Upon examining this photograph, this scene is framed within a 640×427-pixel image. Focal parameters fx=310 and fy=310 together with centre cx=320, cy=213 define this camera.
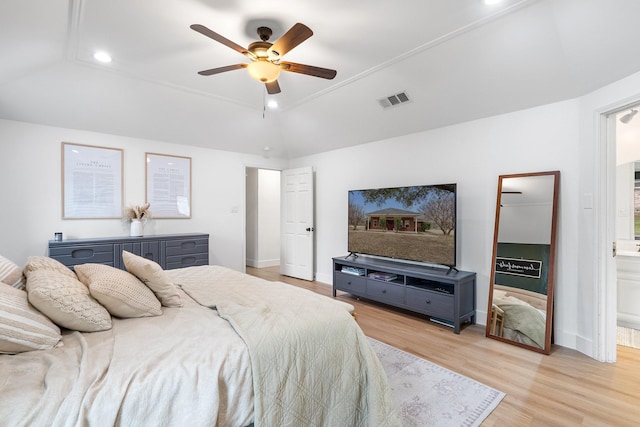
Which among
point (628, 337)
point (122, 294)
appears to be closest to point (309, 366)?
point (122, 294)

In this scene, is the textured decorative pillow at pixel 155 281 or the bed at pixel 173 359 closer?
the bed at pixel 173 359

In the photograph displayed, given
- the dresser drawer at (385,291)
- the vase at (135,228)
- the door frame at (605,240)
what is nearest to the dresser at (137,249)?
the vase at (135,228)

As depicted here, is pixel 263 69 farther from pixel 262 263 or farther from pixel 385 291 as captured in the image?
pixel 262 263

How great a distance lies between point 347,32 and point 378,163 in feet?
6.95

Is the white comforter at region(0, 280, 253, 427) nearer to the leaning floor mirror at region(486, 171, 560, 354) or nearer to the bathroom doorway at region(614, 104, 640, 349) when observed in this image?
the leaning floor mirror at region(486, 171, 560, 354)

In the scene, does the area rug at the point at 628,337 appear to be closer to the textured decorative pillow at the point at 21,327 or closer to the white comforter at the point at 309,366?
the white comforter at the point at 309,366

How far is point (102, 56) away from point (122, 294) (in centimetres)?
265

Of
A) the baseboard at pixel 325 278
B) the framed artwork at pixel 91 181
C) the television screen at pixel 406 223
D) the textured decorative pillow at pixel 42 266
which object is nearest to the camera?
the textured decorative pillow at pixel 42 266

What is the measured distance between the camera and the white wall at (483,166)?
9.34 ft

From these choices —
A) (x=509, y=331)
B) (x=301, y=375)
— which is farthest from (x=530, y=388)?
(x=301, y=375)

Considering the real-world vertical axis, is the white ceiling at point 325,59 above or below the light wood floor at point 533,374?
above

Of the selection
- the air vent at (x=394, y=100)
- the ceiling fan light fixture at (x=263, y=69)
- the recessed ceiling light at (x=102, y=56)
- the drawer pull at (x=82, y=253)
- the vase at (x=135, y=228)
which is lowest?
the drawer pull at (x=82, y=253)

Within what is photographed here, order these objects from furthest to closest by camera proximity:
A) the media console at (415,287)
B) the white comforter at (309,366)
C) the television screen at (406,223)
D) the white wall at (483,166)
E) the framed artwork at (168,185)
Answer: the framed artwork at (168,185), the television screen at (406,223), the media console at (415,287), the white wall at (483,166), the white comforter at (309,366)

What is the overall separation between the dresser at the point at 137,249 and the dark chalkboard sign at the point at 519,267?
12.5 feet
